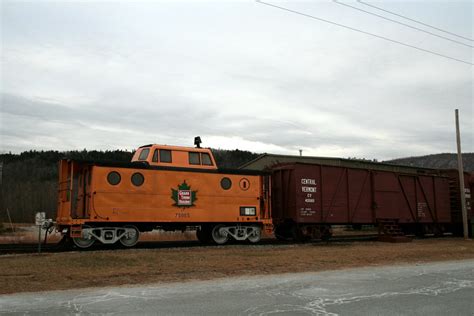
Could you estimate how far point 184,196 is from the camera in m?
17.8

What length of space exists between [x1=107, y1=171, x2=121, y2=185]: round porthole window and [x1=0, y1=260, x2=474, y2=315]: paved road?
766 centimetres

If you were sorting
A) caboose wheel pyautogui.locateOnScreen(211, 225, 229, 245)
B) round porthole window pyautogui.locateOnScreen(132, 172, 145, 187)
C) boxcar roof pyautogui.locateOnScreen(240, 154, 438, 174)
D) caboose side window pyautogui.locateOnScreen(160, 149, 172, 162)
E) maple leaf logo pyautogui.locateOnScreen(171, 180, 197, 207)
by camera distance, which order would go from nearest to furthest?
round porthole window pyautogui.locateOnScreen(132, 172, 145, 187) < maple leaf logo pyautogui.locateOnScreen(171, 180, 197, 207) < caboose side window pyautogui.locateOnScreen(160, 149, 172, 162) < caboose wheel pyautogui.locateOnScreen(211, 225, 229, 245) < boxcar roof pyautogui.locateOnScreen(240, 154, 438, 174)

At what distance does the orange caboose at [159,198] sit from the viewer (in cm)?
1623

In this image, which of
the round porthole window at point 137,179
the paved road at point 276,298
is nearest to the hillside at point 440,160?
the round porthole window at point 137,179

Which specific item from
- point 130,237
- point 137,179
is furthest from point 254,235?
point 137,179

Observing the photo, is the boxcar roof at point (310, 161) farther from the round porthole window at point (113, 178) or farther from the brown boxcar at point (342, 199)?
the round porthole window at point (113, 178)

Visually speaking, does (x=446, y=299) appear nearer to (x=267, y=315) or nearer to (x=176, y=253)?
(x=267, y=315)

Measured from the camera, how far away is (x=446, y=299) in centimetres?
826

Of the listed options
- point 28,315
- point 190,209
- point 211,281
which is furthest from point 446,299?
point 190,209

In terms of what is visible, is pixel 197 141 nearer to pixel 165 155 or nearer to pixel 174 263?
pixel 165 155

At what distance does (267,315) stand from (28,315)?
12.1 ft

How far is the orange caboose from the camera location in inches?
639

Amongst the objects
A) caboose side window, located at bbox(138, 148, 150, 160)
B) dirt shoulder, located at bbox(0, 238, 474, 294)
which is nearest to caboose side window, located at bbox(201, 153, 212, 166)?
caboose side window, located at bbox(138, 148, 150, 160)

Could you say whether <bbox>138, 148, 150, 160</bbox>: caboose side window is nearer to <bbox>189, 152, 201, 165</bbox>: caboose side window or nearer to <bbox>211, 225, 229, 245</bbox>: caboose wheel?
<bbox>189, 152, 201, 165</bbox>: caboose side window
